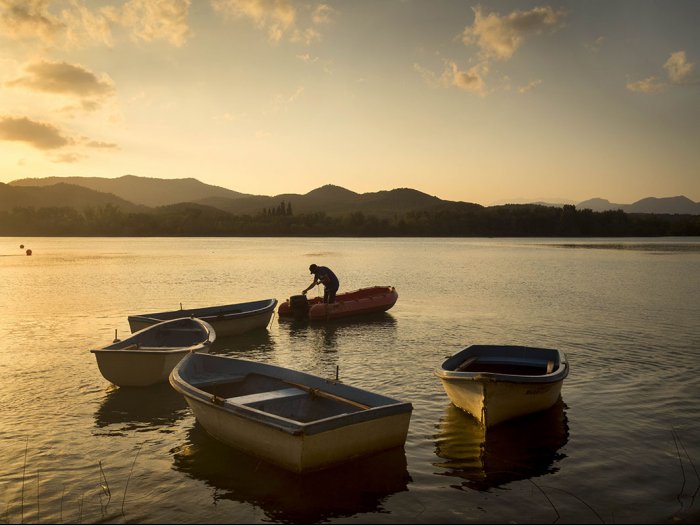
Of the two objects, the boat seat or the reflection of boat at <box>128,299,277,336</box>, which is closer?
the boat seat

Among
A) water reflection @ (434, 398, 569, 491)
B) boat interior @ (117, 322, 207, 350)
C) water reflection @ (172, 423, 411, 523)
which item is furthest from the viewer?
boat interior @ (117, 322, 207, 350)

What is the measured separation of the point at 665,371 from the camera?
60.5ft

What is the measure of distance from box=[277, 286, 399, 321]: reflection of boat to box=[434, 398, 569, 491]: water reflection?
50.8ft

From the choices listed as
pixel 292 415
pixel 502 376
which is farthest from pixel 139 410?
pixel 502 376

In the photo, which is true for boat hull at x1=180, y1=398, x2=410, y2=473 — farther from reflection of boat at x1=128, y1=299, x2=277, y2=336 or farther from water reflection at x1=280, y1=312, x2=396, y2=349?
reflection of boat at x1=128, y1=299, x2=277, y2=336

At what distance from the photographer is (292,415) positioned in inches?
454

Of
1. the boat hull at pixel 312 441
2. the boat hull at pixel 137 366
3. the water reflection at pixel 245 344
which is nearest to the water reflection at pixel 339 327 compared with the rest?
the water reflection at pixel 245 344

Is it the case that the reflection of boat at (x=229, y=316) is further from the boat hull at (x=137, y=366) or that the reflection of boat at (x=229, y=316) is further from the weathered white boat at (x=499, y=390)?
the weathered white boat at (x=499, y=390)

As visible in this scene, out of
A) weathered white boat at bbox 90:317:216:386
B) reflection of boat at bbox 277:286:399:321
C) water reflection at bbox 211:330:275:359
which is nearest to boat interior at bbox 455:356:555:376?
weathered white boat at bbox 90:317:216:386

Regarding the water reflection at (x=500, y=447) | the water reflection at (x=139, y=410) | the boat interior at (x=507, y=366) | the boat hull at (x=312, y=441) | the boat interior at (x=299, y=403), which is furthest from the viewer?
the boat interior at (x=507, y=366)

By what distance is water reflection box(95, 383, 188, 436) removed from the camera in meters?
13.3

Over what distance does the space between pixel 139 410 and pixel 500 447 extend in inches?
355

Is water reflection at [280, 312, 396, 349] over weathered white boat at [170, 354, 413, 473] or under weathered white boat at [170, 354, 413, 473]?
under

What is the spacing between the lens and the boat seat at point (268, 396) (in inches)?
448
